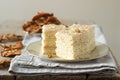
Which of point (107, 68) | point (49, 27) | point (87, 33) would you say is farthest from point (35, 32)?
point (107, 68)

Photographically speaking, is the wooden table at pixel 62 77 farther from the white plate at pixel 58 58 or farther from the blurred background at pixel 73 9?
the blurred background at pixel 73 9

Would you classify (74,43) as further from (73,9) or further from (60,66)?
(73,9)

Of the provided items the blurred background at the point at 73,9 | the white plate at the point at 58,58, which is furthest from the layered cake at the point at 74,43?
the blurred background at the point at 73,9

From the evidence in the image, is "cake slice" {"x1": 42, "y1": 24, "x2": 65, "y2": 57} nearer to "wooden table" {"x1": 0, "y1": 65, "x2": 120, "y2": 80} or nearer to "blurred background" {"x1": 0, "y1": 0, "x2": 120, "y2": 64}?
"wooden table" {"x1": 0, "y1": 65, "x2": 120, "y2": 80}

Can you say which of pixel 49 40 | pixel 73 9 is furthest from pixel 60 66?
pixel 73 9

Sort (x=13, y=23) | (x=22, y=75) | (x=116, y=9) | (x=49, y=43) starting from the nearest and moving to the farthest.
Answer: (x=22, y=75) → (x=49, y=43) → (x=13, y=23) → (x=116, y=9)

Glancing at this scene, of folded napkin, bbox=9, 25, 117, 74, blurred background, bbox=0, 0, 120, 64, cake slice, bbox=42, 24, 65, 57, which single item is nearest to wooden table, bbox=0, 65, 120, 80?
folded napkin, bbox=9, 25, 117, 74

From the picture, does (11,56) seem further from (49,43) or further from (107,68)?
(107,68)
